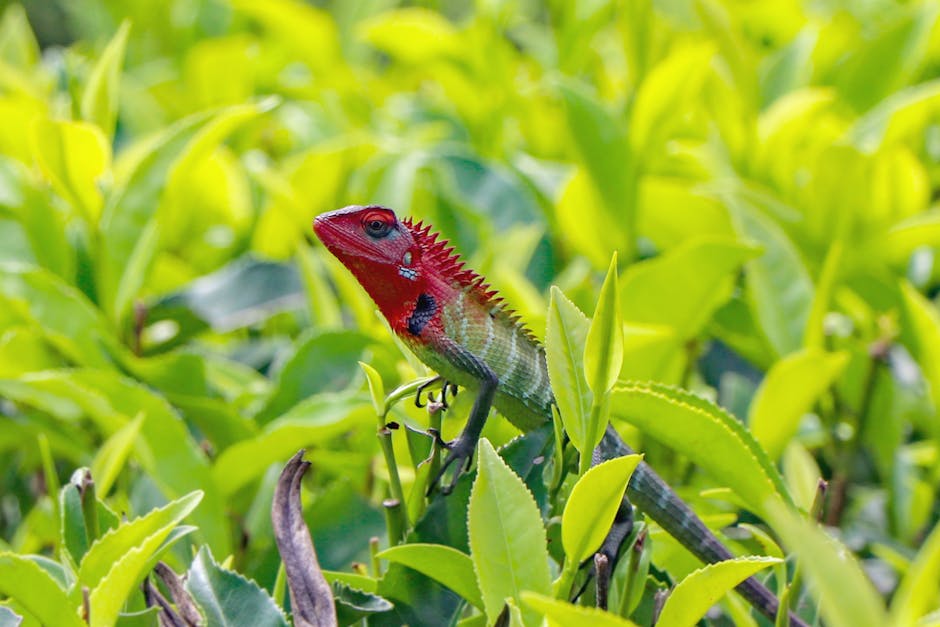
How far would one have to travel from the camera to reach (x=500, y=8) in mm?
2975

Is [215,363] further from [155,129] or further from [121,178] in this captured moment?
[155,129]

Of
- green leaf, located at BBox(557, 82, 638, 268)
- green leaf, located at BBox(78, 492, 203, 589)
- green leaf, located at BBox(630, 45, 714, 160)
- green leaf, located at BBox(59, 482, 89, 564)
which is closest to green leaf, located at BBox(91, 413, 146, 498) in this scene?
green leaf, located at BBox(59, 482, 89, 564)

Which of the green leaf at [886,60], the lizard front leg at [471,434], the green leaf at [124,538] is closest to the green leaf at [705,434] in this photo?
the lizard front leg at [471,434]

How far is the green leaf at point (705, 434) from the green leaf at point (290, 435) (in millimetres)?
430

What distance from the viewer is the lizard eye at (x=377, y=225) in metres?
1.66

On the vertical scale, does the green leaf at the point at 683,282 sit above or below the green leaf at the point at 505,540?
below

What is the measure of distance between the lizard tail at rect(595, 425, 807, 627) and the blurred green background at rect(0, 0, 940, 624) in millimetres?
216

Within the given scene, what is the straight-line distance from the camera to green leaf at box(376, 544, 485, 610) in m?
1.19

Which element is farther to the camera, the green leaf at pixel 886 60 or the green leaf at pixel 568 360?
the green leaf at pixel 886 60

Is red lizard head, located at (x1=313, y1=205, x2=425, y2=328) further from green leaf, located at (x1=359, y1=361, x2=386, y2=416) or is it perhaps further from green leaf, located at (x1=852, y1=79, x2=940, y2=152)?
green leaf, located at (x1=852, y1=79, x2=940, y2=152)

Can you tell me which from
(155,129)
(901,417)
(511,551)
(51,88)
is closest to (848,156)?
(901,417)

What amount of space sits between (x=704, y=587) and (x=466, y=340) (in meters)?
0.61

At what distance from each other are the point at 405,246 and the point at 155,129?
1695 millimetres

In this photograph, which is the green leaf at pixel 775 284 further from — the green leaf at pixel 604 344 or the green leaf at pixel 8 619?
the green leaf at pixel 8 619
